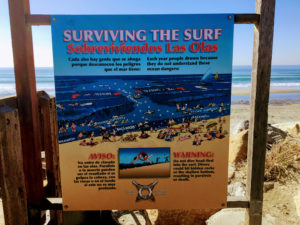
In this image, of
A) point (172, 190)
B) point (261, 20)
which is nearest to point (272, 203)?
point (172, 190)

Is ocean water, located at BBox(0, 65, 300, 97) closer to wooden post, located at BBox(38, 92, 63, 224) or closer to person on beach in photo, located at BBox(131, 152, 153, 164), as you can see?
wooden post, located at BBox(38, 92, 63, 224)

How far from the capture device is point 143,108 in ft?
8.18

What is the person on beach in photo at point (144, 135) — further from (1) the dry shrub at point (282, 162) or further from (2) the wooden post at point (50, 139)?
(1) the dry shrub at point (282, 162)

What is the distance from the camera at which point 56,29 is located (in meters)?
2.37

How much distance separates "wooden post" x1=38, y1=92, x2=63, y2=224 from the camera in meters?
2.98

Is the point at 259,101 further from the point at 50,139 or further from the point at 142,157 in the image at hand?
the point at 50,139

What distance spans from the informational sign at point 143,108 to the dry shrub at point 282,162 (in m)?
2.85

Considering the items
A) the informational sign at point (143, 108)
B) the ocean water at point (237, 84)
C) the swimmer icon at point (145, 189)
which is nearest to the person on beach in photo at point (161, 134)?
the informational sign at point (143, 108)

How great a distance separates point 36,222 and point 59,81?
150 centimetres

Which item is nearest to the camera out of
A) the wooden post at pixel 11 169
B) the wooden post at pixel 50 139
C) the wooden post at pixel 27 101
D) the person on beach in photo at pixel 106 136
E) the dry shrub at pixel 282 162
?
the wooden post at pixel 11 169

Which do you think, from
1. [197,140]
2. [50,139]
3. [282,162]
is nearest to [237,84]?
[282,162]

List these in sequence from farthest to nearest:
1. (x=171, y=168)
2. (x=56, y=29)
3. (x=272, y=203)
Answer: (x=272, y=203), (x=171, y=168), (x=56, y=29)

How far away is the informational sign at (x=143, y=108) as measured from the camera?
2.38 meters

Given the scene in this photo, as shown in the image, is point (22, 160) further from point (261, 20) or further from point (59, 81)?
point (261, 20)
